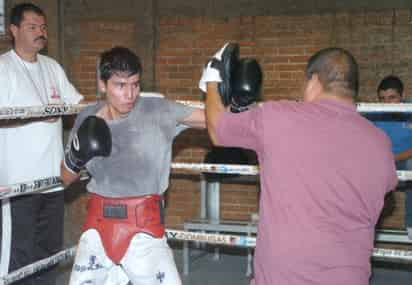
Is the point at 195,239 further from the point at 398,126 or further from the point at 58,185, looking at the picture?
the point at 398,126

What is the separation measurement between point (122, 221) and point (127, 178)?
0.17 metres

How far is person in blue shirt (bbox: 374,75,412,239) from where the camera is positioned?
398cm

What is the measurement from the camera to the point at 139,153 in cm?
242

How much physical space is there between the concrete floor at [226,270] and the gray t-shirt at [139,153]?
6.25ft

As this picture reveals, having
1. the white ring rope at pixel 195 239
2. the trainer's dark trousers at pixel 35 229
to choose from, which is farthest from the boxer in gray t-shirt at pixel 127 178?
the trainer's dark trousers at pixel 35 229

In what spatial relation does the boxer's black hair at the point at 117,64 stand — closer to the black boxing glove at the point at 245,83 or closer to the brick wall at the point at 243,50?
the black boxing glove at the point at 245,83

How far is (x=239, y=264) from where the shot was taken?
4699 mm

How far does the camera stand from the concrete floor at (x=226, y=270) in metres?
4.26

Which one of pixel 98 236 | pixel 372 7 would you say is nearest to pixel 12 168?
pixel 98 236

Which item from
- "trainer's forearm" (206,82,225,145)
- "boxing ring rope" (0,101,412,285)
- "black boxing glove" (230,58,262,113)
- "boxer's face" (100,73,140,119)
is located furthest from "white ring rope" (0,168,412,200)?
"trainer's forearm" (206,82,225,145)

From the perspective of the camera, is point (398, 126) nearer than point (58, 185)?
No

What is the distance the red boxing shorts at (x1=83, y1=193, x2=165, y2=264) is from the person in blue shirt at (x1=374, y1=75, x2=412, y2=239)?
Answer: 2031 millimetres

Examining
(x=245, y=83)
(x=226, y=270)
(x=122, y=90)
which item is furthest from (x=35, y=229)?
(x=226, y=270)

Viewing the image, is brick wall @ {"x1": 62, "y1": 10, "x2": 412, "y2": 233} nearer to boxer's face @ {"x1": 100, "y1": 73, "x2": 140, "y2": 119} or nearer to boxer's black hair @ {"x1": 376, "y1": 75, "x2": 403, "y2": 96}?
boxer's black hair @ {"x1": 376, "y1": 75, "x2": 403, "y2": 96}
